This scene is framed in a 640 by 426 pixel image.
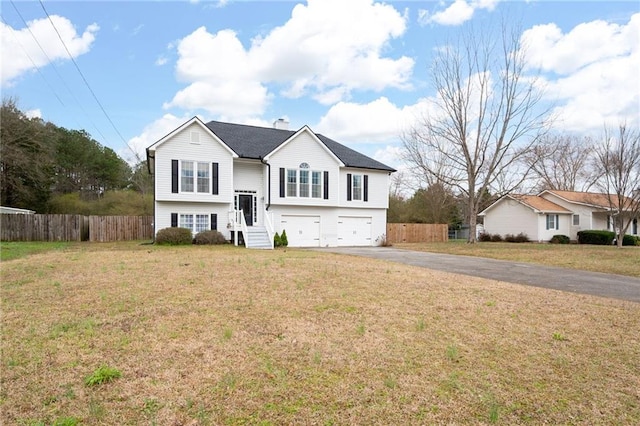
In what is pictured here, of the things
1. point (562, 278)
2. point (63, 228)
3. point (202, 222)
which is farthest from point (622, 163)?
point (63, 228)

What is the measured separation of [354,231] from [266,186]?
22.0 feet

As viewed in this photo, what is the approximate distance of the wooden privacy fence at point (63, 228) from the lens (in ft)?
74.2

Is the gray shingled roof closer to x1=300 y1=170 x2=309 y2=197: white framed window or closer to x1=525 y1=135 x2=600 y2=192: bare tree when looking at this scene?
x1=300 y1=170 x2=309 y2=197: white framed window

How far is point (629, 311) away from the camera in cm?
714

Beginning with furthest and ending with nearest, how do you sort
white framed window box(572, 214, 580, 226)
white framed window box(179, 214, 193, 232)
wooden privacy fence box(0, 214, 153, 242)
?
white framed window box(572, 214, 580, 226), wooden privacy fence box(0, 214, 153, 242), white framed window box(179, 214, 193, 232)

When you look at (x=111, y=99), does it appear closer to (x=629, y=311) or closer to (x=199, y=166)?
(x=199, y=166)

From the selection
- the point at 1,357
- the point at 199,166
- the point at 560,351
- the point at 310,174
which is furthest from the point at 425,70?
the point at 1,357

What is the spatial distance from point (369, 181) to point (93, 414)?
23.1 metres

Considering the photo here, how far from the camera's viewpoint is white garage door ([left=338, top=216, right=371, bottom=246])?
2477cm

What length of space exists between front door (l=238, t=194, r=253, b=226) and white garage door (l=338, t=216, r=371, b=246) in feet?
18.3

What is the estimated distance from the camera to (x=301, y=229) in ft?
76.8

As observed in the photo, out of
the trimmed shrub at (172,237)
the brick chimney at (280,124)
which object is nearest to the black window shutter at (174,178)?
the trimmed shrub at (172,237)

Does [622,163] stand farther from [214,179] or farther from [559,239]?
[214,179]

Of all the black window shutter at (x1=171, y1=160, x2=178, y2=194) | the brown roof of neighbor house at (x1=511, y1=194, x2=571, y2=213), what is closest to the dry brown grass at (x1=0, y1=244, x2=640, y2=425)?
the black window shutter at (x1=171, y1=160, x2=178, y2=194)
